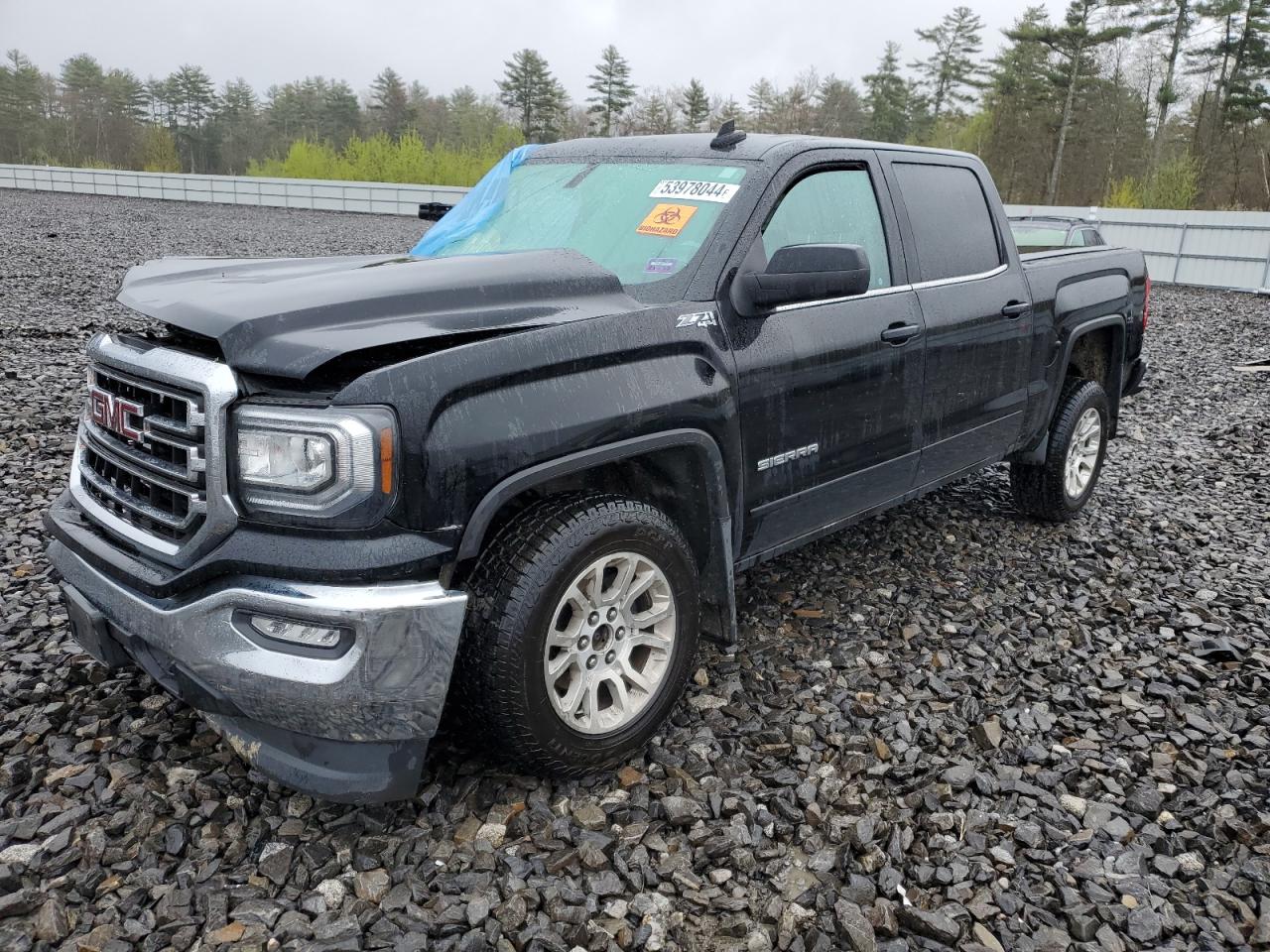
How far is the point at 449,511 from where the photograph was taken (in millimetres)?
2391

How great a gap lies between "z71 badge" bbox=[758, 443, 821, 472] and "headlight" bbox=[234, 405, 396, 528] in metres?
1.39

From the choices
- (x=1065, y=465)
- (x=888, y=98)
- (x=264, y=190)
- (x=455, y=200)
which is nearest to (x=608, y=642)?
(x=1065, y=465)

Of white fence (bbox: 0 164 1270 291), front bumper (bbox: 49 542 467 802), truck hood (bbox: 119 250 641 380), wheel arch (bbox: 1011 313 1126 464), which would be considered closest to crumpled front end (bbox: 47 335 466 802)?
front bumper (bbox: 49 542 467 802)

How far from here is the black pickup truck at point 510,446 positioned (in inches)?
91.7

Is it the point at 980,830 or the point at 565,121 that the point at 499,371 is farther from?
the point at 565,121

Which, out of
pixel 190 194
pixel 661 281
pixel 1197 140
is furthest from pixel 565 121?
pixel 661 281

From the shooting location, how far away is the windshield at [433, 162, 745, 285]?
129 inches

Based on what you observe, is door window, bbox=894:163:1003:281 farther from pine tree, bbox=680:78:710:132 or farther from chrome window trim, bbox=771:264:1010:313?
pine tree, bbox=680:78:710:132

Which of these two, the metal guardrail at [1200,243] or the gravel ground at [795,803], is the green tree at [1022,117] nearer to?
the metal guardrail at [1200,243]

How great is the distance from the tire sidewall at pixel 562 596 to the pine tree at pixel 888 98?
64.2 meters

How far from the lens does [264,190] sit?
124ft

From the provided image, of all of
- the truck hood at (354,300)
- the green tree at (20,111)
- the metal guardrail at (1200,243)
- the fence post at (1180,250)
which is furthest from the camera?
the green tree at (20,111)

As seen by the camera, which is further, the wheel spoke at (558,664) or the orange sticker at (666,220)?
the orange sticker at (666,220)

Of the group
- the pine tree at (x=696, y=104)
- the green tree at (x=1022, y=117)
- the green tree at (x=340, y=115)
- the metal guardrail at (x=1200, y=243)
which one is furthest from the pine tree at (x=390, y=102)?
the metal guardrail at (x=1200, y=243)
